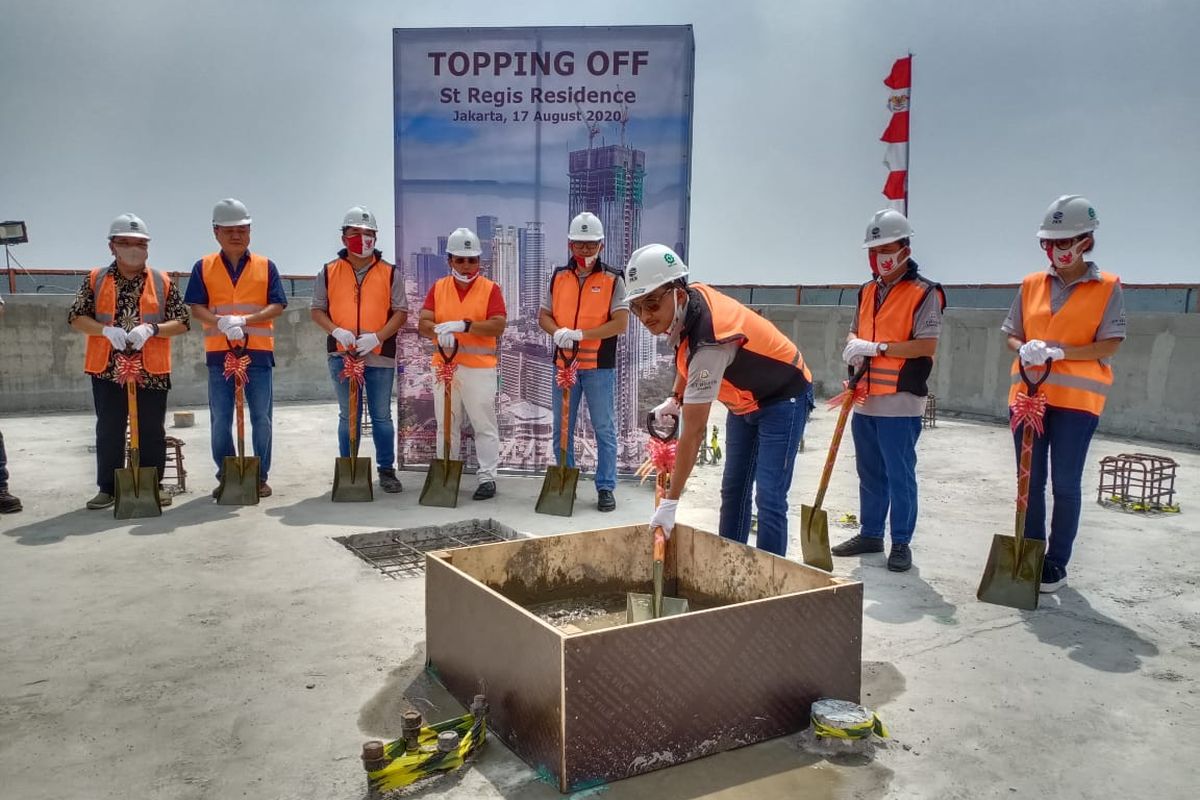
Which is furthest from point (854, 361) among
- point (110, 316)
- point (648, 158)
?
point (110, 316)

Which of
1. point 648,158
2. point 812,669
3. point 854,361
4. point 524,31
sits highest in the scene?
point 524,31

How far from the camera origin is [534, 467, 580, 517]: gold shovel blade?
5.67 meters

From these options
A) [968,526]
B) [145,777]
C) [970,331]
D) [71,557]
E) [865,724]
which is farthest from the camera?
[970,331]

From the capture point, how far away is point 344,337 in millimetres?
5840

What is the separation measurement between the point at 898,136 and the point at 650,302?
7851 millimetres

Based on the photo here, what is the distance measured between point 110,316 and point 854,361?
15.3 feet

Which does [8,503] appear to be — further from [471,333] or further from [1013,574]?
[1013,574]

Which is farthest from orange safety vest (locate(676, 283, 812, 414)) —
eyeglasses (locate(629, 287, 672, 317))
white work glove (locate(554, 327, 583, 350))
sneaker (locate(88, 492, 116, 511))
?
sneaker (locate(88, 492, 116, 511))

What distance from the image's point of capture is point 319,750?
102 inches

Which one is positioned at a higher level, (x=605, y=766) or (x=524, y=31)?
(x=524, y=31)

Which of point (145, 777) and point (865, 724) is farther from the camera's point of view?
point (865, 724)

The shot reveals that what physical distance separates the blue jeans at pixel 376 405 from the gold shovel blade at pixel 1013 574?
4076 millimetres

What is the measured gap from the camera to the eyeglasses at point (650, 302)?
122 inches

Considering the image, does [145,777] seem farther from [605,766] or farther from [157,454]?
[157,454]
